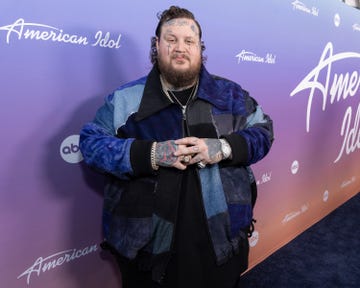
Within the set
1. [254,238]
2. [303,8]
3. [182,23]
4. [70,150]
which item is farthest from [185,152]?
[303,8]

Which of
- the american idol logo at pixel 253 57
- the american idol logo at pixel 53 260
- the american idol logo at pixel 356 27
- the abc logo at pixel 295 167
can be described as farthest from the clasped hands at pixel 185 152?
the american idol logo at pixel 356 27

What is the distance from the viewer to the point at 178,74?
108 centimetres

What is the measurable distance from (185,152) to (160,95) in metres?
0.23

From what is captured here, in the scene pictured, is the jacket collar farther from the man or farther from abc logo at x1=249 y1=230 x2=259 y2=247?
abc logo at x1=249 y1=230 x2=259 y2=247

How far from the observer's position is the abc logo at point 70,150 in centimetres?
126

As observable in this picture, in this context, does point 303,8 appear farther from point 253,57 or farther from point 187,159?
point 187,159

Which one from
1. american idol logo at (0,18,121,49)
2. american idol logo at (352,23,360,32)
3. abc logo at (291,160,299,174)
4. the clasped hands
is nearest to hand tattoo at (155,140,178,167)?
the clasped hands

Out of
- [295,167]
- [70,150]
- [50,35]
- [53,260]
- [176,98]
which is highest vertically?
[50,35]

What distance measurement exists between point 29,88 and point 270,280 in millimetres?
1695

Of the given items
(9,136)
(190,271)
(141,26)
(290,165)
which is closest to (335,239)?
(290,165)

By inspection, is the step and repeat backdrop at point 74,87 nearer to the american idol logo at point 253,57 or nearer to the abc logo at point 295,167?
the american idol logo at point 253,57

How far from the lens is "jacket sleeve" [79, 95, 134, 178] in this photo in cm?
98

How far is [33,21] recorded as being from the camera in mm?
1093

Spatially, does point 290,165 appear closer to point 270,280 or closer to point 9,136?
point 270,280
